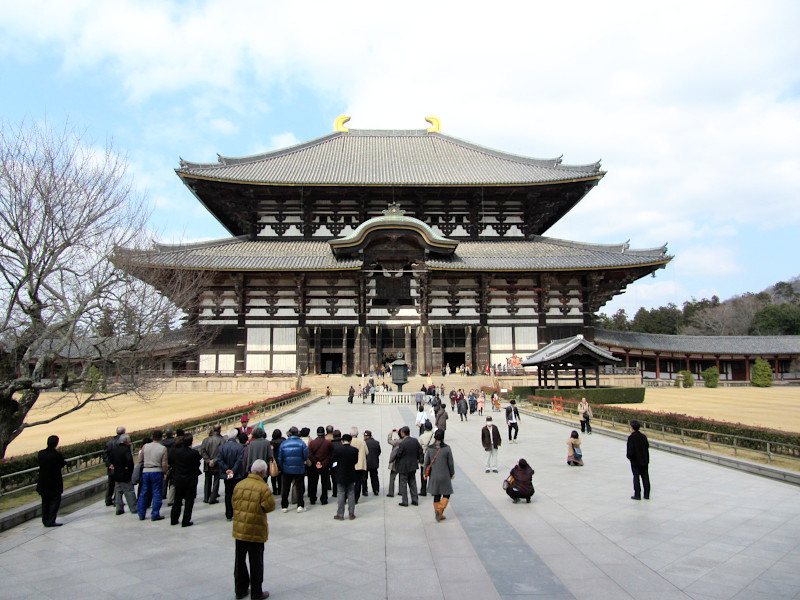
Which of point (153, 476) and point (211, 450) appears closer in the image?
point (153, 476)

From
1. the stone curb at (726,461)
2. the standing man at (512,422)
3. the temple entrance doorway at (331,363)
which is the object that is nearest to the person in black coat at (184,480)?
the standing man at (512,422)

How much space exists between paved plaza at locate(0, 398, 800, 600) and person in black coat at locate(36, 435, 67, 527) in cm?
27

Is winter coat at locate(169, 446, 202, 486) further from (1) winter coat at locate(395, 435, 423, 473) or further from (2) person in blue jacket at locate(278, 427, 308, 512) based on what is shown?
(1) winter coat at locate(395, 435, 423, 473)

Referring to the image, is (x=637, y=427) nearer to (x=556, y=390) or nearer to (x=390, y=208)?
(x=556, y=390)

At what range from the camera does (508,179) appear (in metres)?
45.4

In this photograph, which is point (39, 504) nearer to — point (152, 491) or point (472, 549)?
point (152, 491)

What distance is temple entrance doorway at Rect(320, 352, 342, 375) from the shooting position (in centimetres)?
4359

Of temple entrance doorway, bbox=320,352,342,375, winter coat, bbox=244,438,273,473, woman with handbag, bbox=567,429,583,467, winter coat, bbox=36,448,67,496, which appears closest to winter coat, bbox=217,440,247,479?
winter coat, bbox=244,438,273,473

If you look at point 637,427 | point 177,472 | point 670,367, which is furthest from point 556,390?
point 670,367

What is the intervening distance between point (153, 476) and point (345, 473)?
137 inches

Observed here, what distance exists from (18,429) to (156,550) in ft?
24.1

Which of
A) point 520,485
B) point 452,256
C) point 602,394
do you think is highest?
point 452,256

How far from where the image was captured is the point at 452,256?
138 feet

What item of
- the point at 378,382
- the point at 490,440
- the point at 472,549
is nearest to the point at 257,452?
the point at 472,549
